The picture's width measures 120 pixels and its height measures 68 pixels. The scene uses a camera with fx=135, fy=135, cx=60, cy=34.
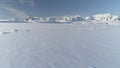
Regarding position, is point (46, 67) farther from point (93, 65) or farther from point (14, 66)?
point (93, 65)

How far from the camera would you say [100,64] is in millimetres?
3129

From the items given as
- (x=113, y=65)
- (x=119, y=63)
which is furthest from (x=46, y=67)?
(x=119, y=63)

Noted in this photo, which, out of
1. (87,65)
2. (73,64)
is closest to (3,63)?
(73,64)

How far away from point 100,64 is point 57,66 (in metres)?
1.01

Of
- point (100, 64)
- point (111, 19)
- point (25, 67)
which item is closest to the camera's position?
point (25, 67)

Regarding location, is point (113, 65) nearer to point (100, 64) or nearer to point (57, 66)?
point (100, 64)

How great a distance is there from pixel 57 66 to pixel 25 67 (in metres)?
0.70

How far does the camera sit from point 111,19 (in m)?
33.7

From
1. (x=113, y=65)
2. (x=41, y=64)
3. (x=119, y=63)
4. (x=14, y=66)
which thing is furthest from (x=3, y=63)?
(x=119, y=63)

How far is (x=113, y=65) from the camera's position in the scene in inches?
121

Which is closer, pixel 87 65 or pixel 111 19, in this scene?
pixel 87 65

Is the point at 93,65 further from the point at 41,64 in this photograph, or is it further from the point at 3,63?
the point at 3,63

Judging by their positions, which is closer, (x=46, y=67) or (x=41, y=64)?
(x=46, y=67)

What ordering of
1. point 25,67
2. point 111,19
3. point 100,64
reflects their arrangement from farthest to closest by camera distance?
point 111,19
point 100,64
point 25,67
